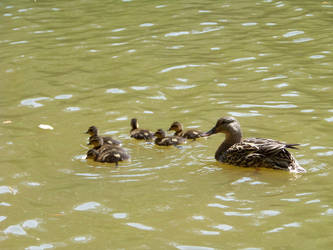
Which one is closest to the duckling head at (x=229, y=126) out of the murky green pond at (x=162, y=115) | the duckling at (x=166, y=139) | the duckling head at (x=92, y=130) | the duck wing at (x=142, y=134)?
the murky green pond at (x=162, y=115)

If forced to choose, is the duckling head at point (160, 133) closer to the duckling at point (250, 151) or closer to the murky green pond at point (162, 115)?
the murky green pond at point (162, 115)

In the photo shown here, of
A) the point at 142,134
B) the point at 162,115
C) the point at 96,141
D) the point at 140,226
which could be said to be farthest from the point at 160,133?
the point at 140,226

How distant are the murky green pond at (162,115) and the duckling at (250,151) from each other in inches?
4.0

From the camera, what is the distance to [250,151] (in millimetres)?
6270

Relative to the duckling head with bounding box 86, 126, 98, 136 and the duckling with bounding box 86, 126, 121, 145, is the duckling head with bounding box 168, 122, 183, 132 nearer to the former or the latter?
the duckling with bounding box 86, 126, 121, 145

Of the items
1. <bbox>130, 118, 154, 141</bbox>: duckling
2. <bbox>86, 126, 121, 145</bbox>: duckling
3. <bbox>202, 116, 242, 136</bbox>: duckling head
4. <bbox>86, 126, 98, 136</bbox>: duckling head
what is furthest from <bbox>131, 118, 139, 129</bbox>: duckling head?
<bbox>202, 116, 242, 136</bbox>: duckling head

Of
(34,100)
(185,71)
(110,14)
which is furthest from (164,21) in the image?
(34,100)

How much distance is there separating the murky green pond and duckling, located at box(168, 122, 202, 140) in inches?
3.5

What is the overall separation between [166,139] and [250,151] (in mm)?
966

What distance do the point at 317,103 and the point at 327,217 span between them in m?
2.97

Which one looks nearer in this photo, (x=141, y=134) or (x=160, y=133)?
(x=160, y=133)

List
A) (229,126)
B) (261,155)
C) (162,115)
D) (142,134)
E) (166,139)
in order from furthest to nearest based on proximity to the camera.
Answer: (162,115) < (142,134) < (166,139) < (229,126) < (261,155)

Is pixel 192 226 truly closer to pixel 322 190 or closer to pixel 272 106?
pixel 322 190

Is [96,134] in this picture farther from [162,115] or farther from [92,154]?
[162,115]
